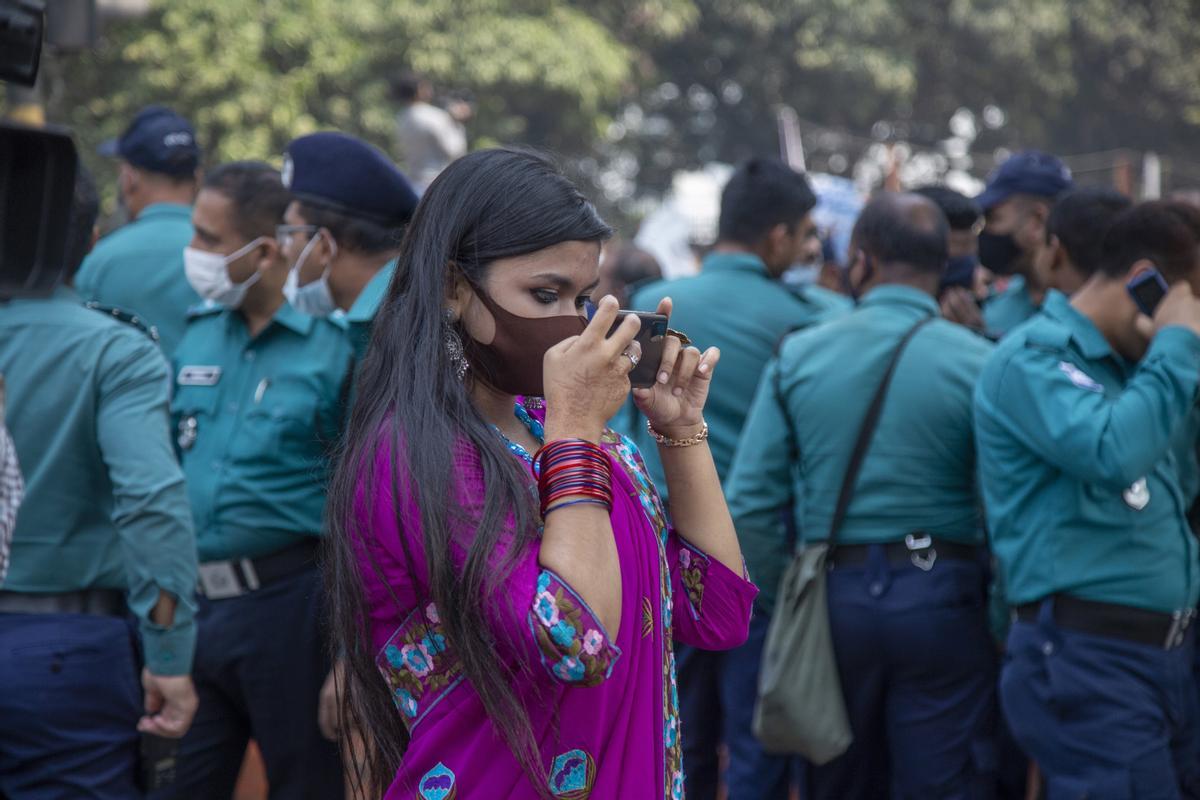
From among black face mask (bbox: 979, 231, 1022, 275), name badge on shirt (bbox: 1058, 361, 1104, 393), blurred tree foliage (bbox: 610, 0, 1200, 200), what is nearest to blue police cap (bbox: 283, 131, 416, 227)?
name badge on shirt (bbox: 1058, 361, 1104, 393)

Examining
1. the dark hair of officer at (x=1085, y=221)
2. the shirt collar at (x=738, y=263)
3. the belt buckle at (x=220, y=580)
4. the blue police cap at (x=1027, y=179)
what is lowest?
the belt buckle at (x=220, y=580)

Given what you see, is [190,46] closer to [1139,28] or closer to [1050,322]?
[1050,322]

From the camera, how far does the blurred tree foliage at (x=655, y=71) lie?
1867 centimetres

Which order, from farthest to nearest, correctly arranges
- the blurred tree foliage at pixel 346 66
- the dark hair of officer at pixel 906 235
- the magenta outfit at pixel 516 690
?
1. the blurred tree foliage at pixel 346 66
2. the dark hair of officer at pixel 906 235
3. the magenta outfit at pixel 516 690

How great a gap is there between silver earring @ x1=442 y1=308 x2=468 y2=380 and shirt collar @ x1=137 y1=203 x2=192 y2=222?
3.77 m

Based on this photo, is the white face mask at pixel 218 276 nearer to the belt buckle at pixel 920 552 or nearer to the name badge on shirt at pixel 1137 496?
the belt buckle at pixel 920 552

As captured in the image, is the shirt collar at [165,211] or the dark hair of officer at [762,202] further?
the shirt collar at [165,211]

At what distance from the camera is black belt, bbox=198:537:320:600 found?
3957 millimetres

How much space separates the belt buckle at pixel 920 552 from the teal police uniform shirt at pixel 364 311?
175 cm

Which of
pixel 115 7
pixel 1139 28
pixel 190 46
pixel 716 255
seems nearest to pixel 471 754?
pixel 716 255

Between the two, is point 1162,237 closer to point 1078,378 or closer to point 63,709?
point 1078,378

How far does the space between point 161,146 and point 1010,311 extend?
362cm

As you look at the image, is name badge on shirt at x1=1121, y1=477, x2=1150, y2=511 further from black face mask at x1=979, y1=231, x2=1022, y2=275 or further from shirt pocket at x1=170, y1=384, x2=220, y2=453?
shirt pocket at x1=170, y1=384, x2=220, y2=453

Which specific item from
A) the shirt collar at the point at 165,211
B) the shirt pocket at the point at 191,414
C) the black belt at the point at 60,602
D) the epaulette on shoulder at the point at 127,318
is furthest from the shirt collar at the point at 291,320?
the shirt collar at the point at 165,211
